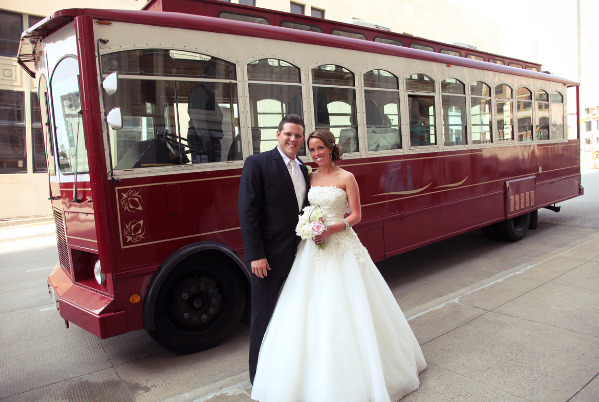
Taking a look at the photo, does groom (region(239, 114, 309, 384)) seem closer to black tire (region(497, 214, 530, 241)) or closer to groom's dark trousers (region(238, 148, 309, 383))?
groom's dark trousers (region(238, 148, 309, 383))

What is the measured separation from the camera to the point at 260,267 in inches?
116

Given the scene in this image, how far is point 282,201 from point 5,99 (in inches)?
613

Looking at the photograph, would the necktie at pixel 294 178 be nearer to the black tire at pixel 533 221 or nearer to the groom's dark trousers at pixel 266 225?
the groom's dark trousers at pixel 266 225

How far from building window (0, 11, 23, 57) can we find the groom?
15.4 metres

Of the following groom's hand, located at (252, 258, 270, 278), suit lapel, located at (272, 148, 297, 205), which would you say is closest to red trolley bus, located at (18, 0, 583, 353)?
groom's hand, located at (252, 258, 270, 278)

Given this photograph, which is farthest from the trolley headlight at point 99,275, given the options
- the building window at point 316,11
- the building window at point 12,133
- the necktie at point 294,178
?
the building window at point 316,11

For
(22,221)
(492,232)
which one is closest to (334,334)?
(492,232)

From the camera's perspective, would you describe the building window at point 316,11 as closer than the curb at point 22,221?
No

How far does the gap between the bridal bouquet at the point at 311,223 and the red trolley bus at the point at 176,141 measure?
50.8 inches

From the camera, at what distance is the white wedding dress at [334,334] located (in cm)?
279

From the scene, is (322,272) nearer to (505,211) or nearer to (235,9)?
(235,9)

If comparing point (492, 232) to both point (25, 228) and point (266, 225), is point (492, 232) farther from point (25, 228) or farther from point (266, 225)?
point (25, 228)

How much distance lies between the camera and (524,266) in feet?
20.0

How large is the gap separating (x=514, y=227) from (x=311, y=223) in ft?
21.2
